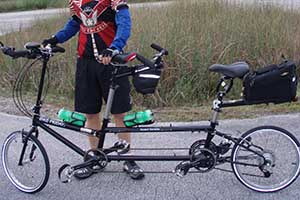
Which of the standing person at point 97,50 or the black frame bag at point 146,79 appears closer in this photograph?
the black frame bag at point 146,79

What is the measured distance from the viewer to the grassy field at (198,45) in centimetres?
659

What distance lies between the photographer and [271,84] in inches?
133

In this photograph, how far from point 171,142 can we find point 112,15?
166cm

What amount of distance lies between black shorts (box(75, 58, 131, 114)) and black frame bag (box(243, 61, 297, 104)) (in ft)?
3.41

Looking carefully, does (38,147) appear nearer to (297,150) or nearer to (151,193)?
(151,193)

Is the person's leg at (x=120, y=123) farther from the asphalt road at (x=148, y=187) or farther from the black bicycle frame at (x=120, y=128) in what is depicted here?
the asphalt road at (x=148, y=187)

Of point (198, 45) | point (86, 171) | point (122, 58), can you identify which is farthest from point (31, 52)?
point (198, 45)

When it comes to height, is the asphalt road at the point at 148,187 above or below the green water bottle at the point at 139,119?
below

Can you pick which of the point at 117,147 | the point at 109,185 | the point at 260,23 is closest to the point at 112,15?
the point at 117,147

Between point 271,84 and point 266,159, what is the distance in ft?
2.16

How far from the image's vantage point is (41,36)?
9281mm

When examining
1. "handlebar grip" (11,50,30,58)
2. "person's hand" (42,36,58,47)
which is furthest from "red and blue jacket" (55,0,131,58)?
"handlebar grip" (11,50,30,58)

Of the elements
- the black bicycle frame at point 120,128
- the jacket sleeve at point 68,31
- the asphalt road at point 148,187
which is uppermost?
the jacket sleeve at point 68,31

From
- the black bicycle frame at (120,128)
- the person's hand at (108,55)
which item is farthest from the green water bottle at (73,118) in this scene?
the person's hand at (108,55)
